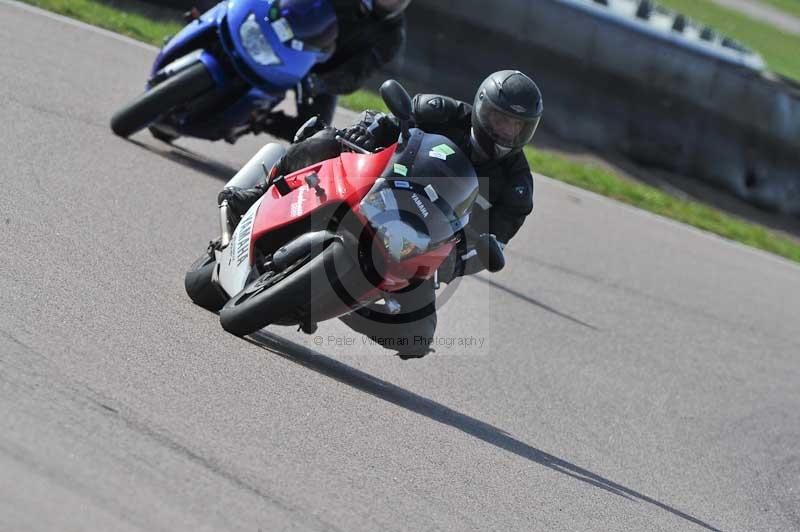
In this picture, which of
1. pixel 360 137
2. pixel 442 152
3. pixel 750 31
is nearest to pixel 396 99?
pixel 442 152

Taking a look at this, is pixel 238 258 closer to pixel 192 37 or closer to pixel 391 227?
pixel 391 227

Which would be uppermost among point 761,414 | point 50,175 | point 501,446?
point 501,446

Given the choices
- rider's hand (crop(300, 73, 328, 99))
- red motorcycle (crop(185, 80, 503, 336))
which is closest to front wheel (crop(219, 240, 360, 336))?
red motorcycle (crop(185, 80, 503, 336))

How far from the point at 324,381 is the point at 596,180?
7.94 metres

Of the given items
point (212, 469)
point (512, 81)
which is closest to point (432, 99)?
point (512, 81)

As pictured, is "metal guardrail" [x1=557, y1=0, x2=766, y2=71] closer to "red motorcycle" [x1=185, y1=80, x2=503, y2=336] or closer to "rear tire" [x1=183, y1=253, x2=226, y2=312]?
"rear tire" [x1=183, y1=253, x2=226, y2=312]

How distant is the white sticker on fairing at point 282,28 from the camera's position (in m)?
8.97

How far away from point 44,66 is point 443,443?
19.4ft

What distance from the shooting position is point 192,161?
970 cm

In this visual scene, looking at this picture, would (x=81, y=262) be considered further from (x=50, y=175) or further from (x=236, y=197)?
(x=50, y=175)

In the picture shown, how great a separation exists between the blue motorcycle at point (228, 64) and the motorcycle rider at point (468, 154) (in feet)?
8.43

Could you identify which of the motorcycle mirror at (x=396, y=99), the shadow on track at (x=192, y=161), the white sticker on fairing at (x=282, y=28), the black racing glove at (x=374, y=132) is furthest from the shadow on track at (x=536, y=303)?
the motorcycle mirror at (x=396, y=99)

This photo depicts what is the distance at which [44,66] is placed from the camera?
10227 millimetres

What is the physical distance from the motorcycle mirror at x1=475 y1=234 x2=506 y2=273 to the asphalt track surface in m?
0.78
